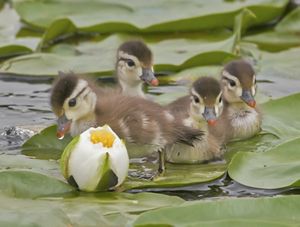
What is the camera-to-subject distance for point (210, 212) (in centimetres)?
394

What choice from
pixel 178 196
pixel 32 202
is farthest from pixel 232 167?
pixel 32 202

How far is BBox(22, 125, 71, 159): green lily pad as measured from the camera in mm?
5074

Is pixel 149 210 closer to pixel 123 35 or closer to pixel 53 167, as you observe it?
pixel 53 167

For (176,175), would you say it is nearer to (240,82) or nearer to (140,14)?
(240,82)

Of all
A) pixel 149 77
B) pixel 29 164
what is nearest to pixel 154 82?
pixel 149 77

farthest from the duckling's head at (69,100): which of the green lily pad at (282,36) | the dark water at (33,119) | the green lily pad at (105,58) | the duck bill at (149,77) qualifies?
the green lily pad at (282,36)

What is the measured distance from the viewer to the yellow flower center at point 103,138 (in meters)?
4.30

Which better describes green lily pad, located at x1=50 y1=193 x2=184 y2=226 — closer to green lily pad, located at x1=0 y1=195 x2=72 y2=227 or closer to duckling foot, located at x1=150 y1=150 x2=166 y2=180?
green lily pad, located at x1=0 y1=195 x2=72 y2=227

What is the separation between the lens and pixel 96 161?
4.25 meters

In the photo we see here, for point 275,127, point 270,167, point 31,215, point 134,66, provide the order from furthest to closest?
point 134,66 → point 275,127 → point 270,167 → point 31,215

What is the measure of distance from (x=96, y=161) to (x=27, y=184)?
0.28 metres

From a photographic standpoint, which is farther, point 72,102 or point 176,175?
point 72,102

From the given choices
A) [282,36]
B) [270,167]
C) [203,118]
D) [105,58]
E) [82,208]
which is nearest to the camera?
[82,208]

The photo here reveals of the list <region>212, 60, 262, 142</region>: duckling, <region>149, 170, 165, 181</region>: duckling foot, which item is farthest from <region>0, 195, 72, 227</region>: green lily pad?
<region>212, 60, 262, 142</region>: duckling
